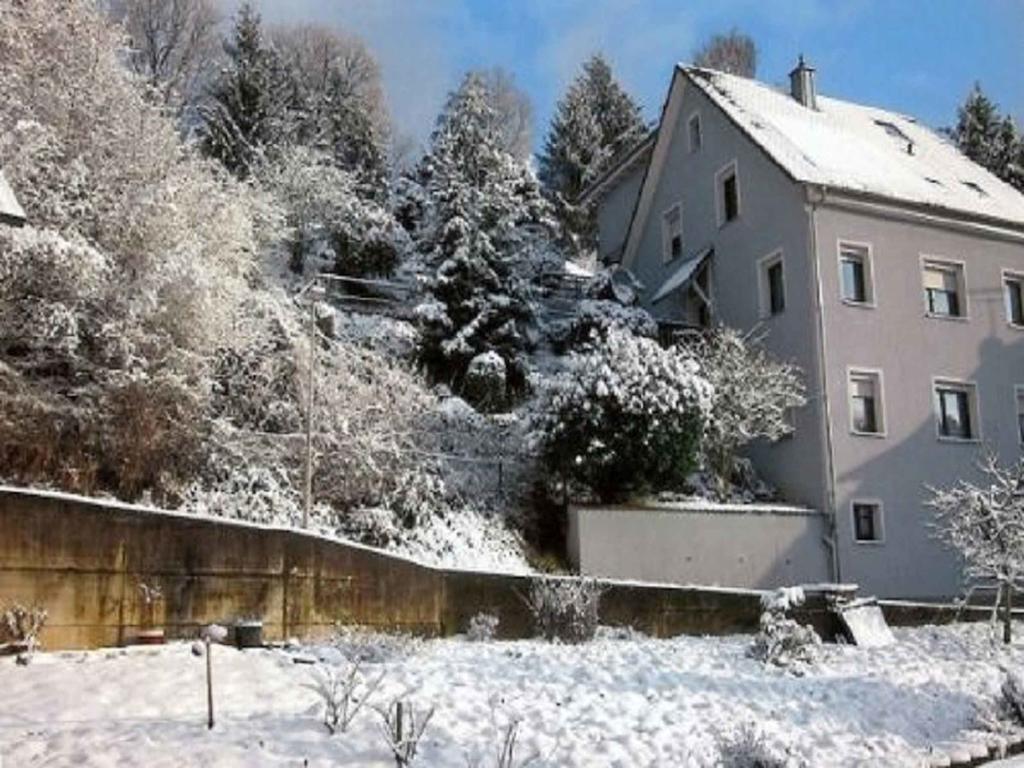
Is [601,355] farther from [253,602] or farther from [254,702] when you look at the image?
[254,702]

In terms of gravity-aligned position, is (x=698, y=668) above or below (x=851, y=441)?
below

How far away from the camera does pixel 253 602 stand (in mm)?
10766

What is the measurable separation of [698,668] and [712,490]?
9.89 meters

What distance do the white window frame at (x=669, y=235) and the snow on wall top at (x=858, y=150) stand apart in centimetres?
314

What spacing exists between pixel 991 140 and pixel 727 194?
17.2m

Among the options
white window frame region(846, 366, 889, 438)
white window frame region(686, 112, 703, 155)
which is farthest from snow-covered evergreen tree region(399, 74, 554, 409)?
white window frame region(846, 366, 889, 438)

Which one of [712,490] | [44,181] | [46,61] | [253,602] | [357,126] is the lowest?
[253,602]

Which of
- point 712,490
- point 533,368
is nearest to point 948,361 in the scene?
point 712,490

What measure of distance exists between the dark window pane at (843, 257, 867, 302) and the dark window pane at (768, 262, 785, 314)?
4.48 ft

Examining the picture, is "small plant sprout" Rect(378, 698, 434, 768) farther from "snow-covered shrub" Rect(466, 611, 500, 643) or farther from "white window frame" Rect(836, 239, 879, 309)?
"white window frame" Rect(836, 239, 879, 309)

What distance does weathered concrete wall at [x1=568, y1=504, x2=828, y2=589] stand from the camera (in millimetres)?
17609

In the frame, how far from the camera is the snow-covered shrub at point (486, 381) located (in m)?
21.4

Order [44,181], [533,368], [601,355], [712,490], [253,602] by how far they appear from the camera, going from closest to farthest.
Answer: [253,602]
[44,181]
[601,355]
[712,490]
[533,368]

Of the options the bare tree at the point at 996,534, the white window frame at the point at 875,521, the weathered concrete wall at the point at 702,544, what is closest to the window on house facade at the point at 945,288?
the white window frame at the point at 875,521
